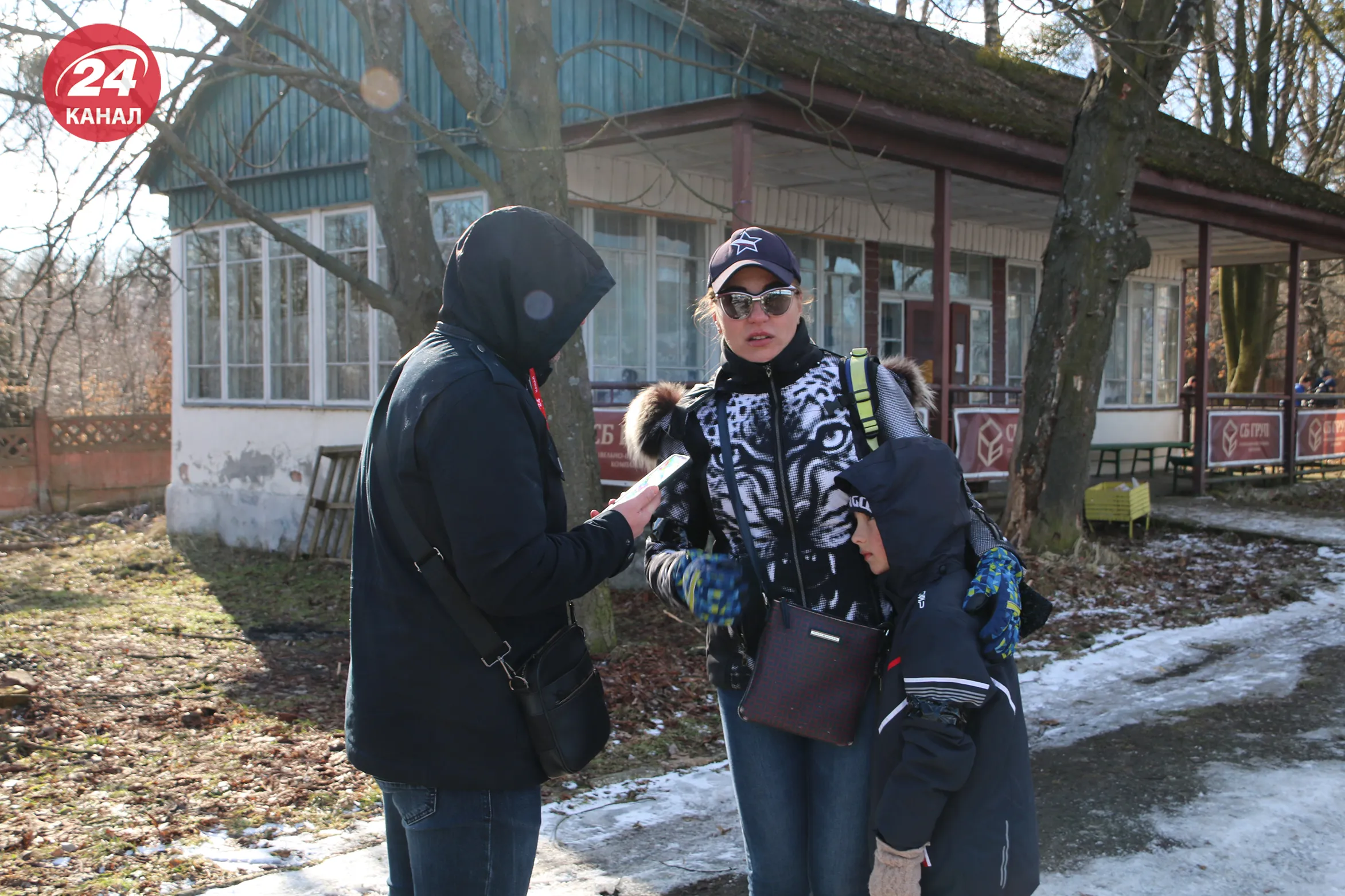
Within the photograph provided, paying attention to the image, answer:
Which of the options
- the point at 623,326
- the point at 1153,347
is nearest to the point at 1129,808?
the point at 623,326

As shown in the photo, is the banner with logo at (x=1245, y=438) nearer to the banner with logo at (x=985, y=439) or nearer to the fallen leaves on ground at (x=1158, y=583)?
the fallen leaves on ground at (x=1158, y=583)

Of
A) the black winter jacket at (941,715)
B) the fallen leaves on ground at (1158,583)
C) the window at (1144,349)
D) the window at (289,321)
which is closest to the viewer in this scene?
the black winter jacket at (941,715)

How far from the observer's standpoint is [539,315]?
2.20 m

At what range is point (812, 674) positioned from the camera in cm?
250

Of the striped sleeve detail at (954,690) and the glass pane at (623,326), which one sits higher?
the glass pane at (623,326)

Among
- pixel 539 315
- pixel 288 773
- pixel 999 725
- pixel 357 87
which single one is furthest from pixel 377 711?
pixel 357 87

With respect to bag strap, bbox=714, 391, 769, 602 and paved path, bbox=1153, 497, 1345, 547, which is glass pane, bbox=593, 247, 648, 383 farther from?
bag strap, bbox=714, 391, 769, 602

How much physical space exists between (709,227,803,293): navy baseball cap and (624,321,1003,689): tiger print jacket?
154 mm

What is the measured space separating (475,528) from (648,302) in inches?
411

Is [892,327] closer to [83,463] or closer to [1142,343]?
[1142,343]

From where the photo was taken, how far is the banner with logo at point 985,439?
467 inches

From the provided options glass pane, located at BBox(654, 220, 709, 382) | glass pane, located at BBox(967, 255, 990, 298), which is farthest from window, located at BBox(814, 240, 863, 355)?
glass pane, located at BBox(967, 255, 990, 298)

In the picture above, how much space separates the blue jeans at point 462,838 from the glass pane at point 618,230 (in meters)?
9.80

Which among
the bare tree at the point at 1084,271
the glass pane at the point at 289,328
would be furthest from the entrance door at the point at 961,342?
the glass pane at the point at 289,328
